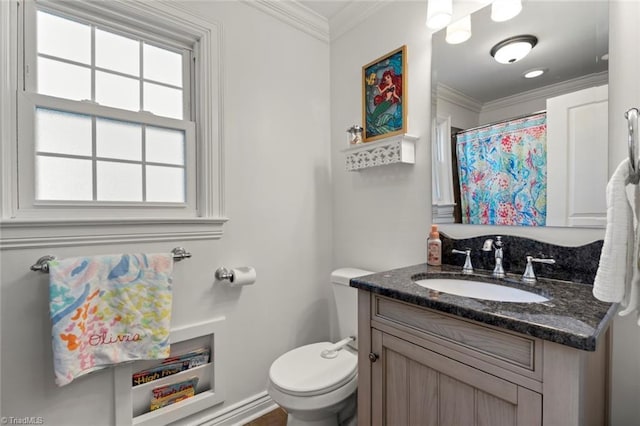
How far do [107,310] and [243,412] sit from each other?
3.02 feet

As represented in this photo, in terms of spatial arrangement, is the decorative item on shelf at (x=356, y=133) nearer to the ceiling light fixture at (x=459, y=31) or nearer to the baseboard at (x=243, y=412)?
the ceiling light fixture at (x=459, y=31)

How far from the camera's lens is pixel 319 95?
6.39 ft

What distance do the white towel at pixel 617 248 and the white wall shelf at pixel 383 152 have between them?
2.90ft

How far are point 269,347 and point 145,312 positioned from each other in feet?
2.46

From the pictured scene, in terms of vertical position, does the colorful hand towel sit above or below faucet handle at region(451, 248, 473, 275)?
below

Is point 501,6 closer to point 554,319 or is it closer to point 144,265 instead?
point 554,319

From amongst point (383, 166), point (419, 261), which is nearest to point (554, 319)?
point (419, 261)

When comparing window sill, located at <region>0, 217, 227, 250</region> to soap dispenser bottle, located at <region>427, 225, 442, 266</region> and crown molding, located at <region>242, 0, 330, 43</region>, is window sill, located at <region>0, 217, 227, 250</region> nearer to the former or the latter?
soap dispenser bottle, located at <region>427, 225, 442, 266</region>

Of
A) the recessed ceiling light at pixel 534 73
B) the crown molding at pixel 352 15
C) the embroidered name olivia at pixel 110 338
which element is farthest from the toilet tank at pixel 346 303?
the crown molding at pixel 352 15

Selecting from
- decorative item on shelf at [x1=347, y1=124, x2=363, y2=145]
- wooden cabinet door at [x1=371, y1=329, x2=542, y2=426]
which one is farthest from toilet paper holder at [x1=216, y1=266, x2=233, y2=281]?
decorative item on shelf at [x1=347, y1=124, x2=363, y2=145]

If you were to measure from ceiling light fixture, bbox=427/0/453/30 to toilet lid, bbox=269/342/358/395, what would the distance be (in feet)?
5.25

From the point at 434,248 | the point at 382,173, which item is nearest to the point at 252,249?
the point at 382,173

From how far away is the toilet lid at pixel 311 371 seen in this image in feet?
3.90

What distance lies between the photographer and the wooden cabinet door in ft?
2.33
